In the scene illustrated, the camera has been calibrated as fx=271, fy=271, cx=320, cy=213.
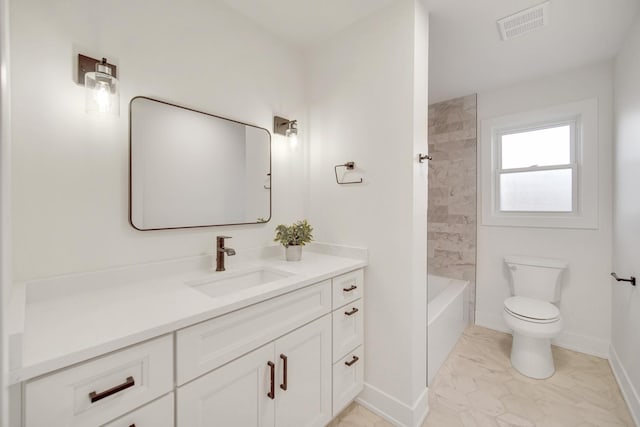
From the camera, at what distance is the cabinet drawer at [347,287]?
5.00 feet

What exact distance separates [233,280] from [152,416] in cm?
71

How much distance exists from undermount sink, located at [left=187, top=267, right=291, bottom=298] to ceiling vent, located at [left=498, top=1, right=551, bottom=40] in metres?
2.08

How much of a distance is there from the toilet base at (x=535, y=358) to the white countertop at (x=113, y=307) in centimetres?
166

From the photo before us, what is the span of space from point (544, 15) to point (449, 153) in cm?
142

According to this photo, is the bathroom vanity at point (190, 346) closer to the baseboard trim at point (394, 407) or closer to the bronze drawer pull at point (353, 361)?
the bronze drawer pull at point (353, 361)

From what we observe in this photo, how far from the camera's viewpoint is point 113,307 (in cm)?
98

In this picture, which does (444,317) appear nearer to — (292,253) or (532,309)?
(532,309)

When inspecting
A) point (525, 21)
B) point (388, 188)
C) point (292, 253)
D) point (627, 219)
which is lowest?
point (292, 253)

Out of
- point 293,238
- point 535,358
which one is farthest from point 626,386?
point 293,238

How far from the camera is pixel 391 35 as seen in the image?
1611mm

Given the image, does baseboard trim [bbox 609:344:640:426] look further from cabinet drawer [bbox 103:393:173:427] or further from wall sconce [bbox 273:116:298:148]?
wall sconce [bbox 273:116:298:148]

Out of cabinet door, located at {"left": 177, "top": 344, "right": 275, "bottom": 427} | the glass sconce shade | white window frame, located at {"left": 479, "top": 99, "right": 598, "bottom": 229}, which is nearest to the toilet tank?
white window frame, located at {"left": 479, "top": 99, "right": 598, "bottom": 229}

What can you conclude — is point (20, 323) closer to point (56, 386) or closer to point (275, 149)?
point (56, 386)

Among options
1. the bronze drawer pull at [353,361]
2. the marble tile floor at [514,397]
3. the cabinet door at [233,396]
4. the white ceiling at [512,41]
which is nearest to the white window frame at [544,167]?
the white ceiling at [512,41]
